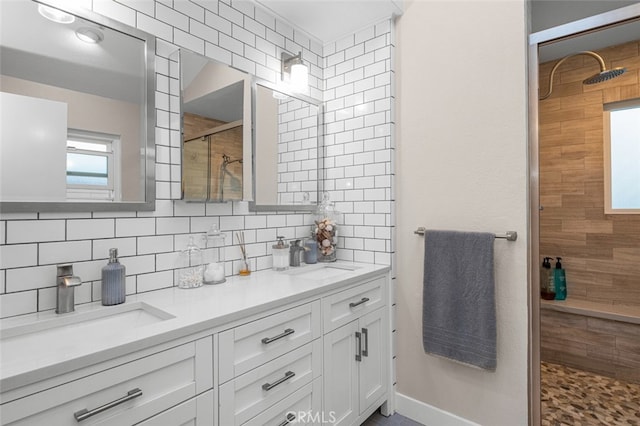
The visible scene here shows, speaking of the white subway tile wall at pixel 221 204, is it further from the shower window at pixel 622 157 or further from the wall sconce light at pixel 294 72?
the shower window at pixel 622 157

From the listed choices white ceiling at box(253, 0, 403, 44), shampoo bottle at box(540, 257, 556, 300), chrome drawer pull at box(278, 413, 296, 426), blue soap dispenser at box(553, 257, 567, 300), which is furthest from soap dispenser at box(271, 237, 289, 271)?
blue soap dispenser at box(553, 257, 567, 300)

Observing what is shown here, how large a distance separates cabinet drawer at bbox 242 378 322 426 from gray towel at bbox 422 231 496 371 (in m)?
0.74

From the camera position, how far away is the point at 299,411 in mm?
1389

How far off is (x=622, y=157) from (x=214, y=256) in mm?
2767

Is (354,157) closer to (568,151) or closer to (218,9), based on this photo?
(218,9)

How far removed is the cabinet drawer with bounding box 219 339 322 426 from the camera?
1.11 m

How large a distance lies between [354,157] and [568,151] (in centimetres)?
167

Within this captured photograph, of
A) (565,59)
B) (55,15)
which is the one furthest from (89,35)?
(565,59)

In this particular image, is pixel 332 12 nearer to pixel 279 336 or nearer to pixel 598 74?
pixel 598 74

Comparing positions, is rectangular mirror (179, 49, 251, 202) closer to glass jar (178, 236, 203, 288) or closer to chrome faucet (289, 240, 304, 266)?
glass jar (178, 236, 203, 288)

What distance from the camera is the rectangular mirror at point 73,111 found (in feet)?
3.64

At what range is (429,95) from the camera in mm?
1964

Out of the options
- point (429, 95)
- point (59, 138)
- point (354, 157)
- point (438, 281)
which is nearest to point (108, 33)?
point (59, 138)

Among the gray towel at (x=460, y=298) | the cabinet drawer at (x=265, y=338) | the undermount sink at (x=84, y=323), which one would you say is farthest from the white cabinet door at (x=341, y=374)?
the undermount sink at (x=84, y=323)
